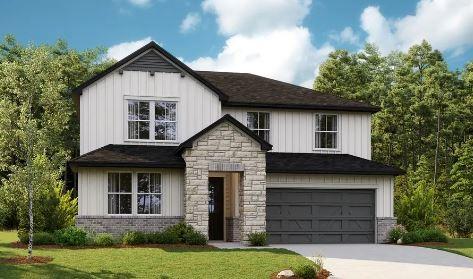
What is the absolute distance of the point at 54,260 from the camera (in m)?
18.3

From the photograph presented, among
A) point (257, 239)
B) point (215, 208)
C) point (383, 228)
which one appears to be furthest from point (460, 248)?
point (215, 208)

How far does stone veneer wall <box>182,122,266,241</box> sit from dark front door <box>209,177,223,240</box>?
2841 millimetres

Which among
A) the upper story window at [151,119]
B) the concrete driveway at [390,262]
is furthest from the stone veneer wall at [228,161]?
the upper story window at [151,119]

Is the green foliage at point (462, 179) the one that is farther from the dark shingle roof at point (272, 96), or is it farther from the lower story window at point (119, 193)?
the lower story window at point (119, 193)

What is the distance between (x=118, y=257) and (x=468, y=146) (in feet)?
109

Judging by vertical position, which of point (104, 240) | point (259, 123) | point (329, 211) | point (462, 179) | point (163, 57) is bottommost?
point (104, 240)

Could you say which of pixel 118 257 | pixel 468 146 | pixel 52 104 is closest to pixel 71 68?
pixel 52 104

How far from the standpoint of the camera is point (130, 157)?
2484 centimetres

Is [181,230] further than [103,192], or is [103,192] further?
[103,192]

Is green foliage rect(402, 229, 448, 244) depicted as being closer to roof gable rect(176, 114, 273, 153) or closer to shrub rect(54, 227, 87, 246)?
roof gable rect(176, 114, 273, 153)

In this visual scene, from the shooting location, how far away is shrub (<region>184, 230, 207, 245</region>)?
76.2ft

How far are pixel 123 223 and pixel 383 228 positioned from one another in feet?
35.3

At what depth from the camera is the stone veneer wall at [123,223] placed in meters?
24.5

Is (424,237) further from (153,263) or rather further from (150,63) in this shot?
(150,63)
